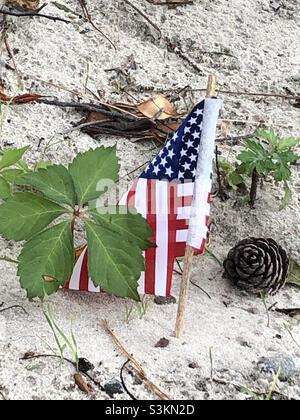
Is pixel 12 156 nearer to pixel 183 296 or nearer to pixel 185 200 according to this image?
pixel 185 200

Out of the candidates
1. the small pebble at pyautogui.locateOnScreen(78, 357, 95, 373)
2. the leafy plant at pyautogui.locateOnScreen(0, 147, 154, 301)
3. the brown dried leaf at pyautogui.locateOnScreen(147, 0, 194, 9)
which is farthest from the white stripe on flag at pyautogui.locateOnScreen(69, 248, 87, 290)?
the brown dried leaf at pyautogui.locateOnScreen(147, 0, 194, 9)

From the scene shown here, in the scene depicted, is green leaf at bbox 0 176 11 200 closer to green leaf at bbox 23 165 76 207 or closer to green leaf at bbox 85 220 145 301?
green leaf at bbox 23 165 76 207

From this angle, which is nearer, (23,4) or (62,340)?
(62,340)

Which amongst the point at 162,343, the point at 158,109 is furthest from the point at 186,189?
the point at 158,109

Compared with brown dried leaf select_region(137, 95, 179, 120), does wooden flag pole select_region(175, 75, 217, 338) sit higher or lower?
lower

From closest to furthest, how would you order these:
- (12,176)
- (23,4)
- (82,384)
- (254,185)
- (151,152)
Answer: (82,384) < (12,176) < (254,185) < (151,152) < (23,4)

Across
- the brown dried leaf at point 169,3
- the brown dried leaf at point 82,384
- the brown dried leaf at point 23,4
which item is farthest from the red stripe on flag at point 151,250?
the brown dried leaf at point 169,3
